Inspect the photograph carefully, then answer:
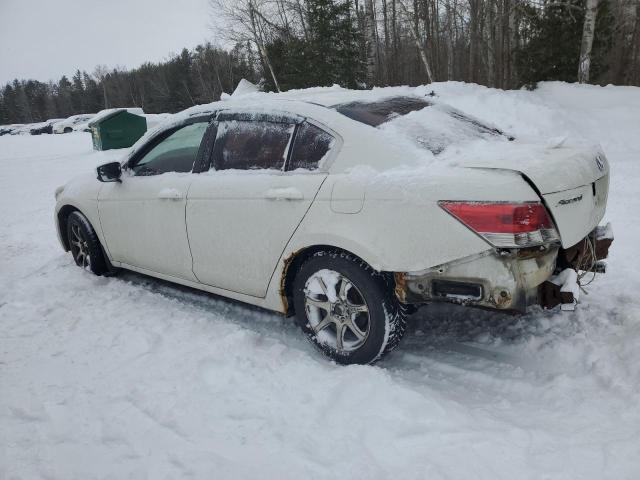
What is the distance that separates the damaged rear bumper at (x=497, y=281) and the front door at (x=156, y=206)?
1794 mm

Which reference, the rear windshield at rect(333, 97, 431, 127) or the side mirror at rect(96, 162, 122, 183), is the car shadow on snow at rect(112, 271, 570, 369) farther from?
the rear windshield at rect(333, 97, 431, 127)

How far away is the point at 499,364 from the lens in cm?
289

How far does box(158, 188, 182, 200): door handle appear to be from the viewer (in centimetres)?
352

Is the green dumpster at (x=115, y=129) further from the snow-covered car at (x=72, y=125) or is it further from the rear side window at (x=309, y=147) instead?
the snow-covered car at (x=72, y=125)

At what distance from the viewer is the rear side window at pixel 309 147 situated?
2.90 metres

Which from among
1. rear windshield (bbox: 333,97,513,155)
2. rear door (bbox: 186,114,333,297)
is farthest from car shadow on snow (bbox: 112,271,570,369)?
rear windshield (bbox: 333,97,513,155)

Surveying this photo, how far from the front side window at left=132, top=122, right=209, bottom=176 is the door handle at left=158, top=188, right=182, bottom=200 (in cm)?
18

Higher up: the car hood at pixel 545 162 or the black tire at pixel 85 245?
the car hood at pixel 545 162

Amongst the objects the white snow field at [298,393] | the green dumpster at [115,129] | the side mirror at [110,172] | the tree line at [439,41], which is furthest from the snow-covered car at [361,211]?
the green dumpster at [115,129]

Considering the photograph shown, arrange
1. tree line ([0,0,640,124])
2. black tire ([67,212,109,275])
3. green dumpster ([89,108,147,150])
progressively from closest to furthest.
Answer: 1. black tire ([67,212,109,275])
2. tree line ([0,0,640,124])
3. green dumpster ([89,108,147,150])

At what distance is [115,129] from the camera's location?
1789 cm

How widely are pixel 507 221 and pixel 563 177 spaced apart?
452mm

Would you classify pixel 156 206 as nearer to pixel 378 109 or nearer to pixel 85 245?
pixel 85 245

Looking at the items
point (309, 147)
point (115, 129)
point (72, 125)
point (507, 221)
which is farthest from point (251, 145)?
point (72, 125)
